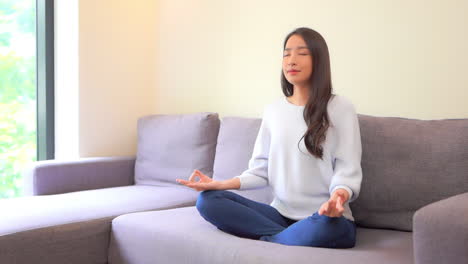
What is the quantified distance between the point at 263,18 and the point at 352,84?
2.14ft

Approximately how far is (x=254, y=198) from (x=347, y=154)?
0.63 meters

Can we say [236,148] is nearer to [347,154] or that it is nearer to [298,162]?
[298,162]

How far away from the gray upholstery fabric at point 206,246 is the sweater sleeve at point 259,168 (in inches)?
8.5

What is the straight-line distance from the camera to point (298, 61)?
1.91 m

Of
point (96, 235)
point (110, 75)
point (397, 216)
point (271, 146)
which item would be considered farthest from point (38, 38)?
point (397, 216)

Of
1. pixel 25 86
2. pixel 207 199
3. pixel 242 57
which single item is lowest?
pixel 207 199

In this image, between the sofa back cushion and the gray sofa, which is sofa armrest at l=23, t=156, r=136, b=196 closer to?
the gray sofa

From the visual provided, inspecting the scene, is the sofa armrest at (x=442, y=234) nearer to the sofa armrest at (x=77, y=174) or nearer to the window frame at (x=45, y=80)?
the sofa armrest at (x=77, y=174)

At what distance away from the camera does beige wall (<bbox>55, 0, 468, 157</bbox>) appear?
2.21 metres

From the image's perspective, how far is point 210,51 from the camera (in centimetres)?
307

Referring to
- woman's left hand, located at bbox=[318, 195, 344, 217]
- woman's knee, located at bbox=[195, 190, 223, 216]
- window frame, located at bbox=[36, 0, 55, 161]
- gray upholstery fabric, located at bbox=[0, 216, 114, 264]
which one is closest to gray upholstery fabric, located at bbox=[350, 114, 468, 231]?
woman's left hand, located at bbox=[318, 195, 344, 217]

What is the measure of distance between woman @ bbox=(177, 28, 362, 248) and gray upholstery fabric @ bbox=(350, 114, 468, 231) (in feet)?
0.54

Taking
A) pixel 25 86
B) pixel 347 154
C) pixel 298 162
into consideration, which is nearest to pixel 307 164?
pixel 298 162

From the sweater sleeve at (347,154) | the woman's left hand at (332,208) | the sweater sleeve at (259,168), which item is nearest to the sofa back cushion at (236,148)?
the sweater sleeve at (259,168)
